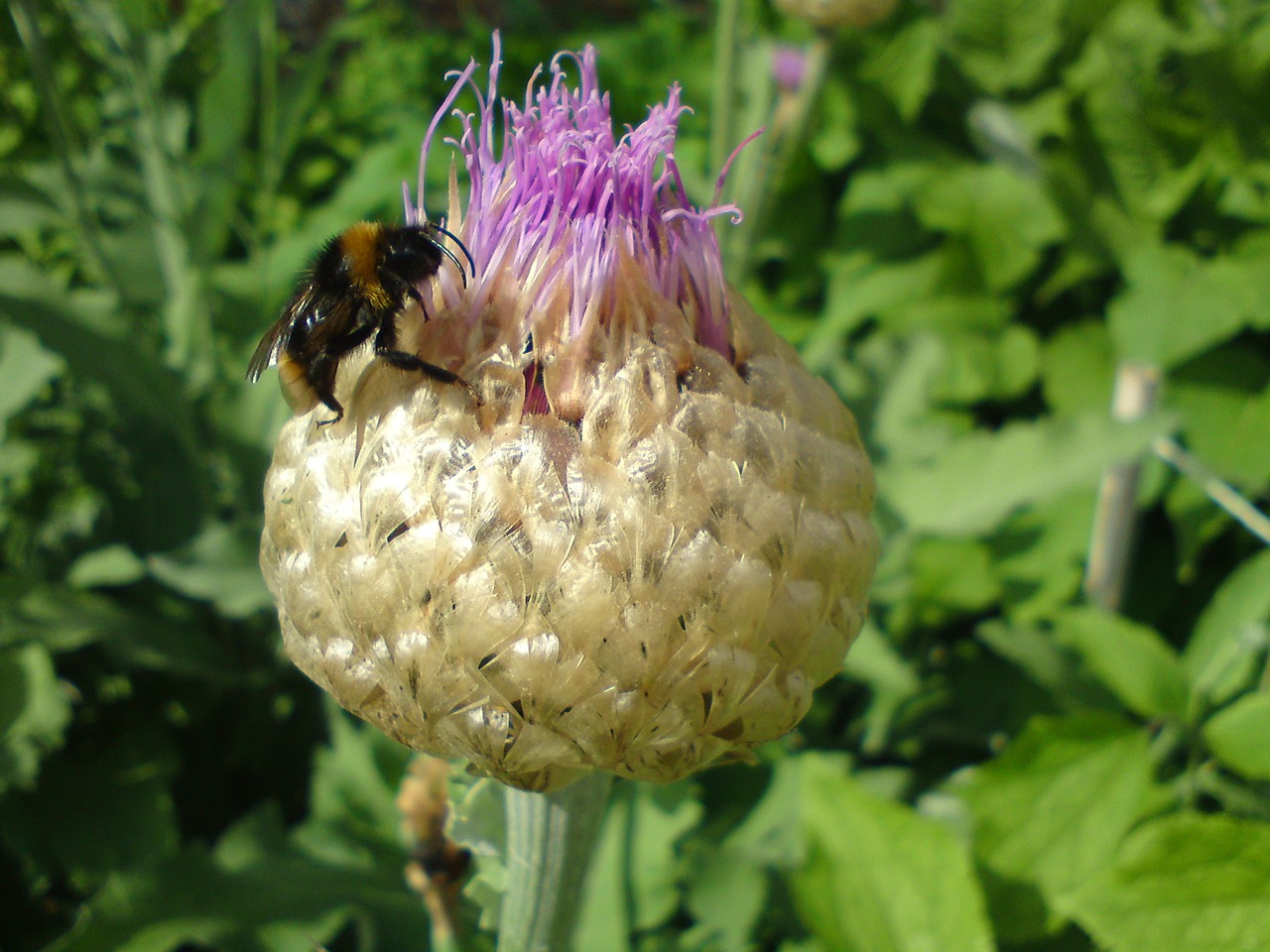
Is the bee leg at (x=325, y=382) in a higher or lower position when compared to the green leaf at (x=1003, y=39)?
lower

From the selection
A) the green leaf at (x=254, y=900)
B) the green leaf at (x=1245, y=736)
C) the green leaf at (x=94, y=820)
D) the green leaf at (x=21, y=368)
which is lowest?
the green leaf at (x=94, y=820)

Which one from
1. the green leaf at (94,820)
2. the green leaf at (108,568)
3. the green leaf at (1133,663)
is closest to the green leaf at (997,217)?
the green leaf at (1133,663)

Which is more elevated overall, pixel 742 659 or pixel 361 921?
pixel 742 659

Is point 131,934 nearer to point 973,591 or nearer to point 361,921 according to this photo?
point 361,921

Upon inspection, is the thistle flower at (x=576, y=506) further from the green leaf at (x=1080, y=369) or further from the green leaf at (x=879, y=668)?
the green leaf at (x=1080, y=369)

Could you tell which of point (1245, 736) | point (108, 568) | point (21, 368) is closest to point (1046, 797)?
point (1245, 736)

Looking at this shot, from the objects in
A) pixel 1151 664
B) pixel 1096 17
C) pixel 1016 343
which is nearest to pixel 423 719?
pixel 1151 664
